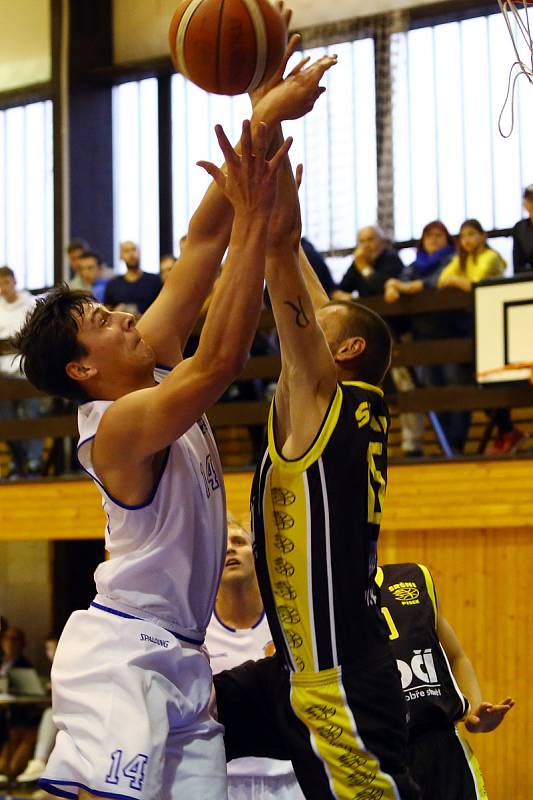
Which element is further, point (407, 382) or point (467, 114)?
point (467, 114)

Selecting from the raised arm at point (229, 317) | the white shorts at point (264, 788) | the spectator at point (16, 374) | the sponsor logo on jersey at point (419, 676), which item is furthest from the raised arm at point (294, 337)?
the spectator at point (16, 374)

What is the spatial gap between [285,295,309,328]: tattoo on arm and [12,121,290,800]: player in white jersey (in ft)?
0.44

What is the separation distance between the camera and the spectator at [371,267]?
916 centimetres

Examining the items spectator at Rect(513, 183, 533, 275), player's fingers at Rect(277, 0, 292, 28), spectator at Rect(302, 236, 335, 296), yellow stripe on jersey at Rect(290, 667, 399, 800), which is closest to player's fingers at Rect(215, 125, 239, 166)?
player's fingers at Rect(277, 0, 292, 28)

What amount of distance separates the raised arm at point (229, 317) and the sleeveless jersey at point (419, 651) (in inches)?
60.9

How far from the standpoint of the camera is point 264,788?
505cm

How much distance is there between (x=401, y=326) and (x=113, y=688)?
6505mm

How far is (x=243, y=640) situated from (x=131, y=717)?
224cm

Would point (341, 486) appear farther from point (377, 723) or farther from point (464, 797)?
point (464, 797)

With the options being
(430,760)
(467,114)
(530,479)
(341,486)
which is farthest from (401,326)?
(341,486)

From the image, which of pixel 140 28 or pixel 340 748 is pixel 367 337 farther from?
pixel 140 28

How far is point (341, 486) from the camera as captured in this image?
127 inches

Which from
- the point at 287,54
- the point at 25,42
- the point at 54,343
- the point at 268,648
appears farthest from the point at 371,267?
the point at 25,42

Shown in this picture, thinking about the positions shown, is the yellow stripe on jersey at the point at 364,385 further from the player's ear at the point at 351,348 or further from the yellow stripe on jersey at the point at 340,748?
the yellow stripe on jersey at the point at 340,748
